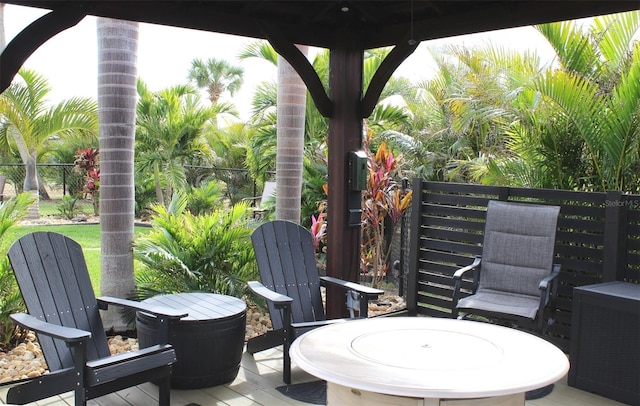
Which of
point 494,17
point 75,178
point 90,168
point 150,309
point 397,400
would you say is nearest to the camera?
point 397,400

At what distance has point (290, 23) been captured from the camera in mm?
4754

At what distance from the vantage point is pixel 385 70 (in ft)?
15.7

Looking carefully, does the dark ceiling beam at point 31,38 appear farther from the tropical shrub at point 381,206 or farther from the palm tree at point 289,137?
the tropical shrub at point 381,206

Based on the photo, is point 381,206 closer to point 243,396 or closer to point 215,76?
point 243,396

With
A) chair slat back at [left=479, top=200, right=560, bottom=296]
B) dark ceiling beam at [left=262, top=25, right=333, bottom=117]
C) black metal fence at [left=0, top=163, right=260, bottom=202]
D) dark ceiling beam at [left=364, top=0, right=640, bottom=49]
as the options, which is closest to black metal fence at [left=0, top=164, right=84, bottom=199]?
black metal fence at [left=0, top=163, right=260, bottom=202]

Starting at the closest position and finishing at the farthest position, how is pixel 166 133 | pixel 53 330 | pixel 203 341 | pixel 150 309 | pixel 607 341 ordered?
1. pixel 53 330
2. pixel 150 309
3. pixel 203 341
4. pixel 607 341
5. pixel 166 133

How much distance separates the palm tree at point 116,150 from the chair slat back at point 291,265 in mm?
1570

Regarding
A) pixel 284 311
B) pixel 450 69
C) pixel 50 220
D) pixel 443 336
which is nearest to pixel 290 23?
pixel 284 311

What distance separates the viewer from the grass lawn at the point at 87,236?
8.04 meters

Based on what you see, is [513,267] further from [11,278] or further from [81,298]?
[11,278]

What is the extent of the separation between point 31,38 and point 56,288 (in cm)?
144

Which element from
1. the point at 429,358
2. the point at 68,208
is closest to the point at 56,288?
the point at 429,358

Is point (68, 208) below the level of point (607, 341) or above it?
above

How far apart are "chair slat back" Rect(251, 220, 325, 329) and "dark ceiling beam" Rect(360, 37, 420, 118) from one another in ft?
3.99
